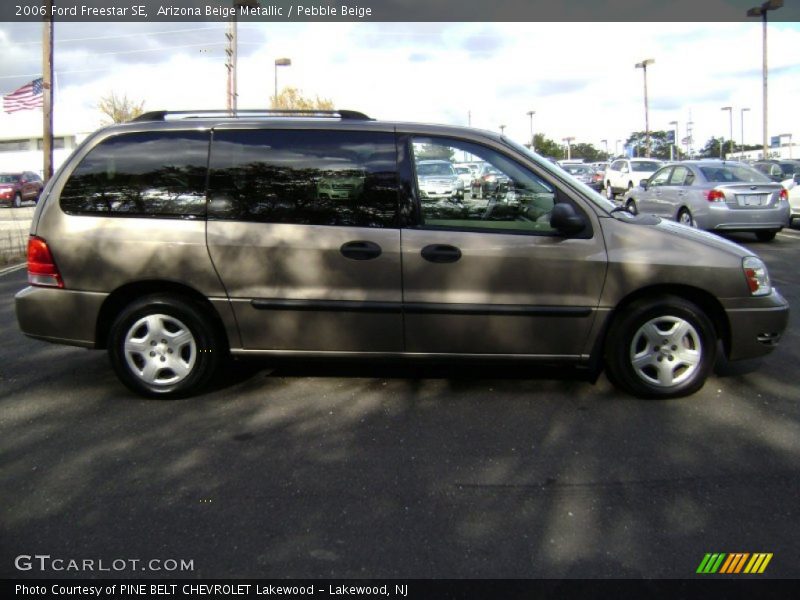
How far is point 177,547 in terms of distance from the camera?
3131 millimetres

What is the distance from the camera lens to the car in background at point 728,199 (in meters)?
13.4

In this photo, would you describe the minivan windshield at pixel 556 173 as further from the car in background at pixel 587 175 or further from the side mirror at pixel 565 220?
the car in background at pixel 587 175

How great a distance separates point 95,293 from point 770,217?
40.7ft

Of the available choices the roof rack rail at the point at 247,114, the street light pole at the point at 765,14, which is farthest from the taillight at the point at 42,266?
the street light pole at the point at 765,14

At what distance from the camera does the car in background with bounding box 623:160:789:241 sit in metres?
13.4

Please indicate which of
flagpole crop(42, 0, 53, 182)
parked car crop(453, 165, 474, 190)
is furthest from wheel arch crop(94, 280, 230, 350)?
flagpole crop(42, 0, 53, 182)

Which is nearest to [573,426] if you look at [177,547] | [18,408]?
[177,547]

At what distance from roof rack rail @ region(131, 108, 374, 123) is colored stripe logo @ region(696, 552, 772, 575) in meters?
3.51

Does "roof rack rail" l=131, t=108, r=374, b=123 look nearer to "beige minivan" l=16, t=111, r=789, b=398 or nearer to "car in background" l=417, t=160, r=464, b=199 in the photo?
"beige minivan" l=16, t=111, r=789, b=398

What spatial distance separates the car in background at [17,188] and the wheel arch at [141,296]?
3003 cm

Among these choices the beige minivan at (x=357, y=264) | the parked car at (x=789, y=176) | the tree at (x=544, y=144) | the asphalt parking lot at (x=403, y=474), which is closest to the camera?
the asphalt parking lot at (x=403, y=474)

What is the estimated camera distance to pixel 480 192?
492cm

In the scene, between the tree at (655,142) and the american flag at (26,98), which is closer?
the american flag at (26,98)

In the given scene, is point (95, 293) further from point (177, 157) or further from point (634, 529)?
point (634, 529)
